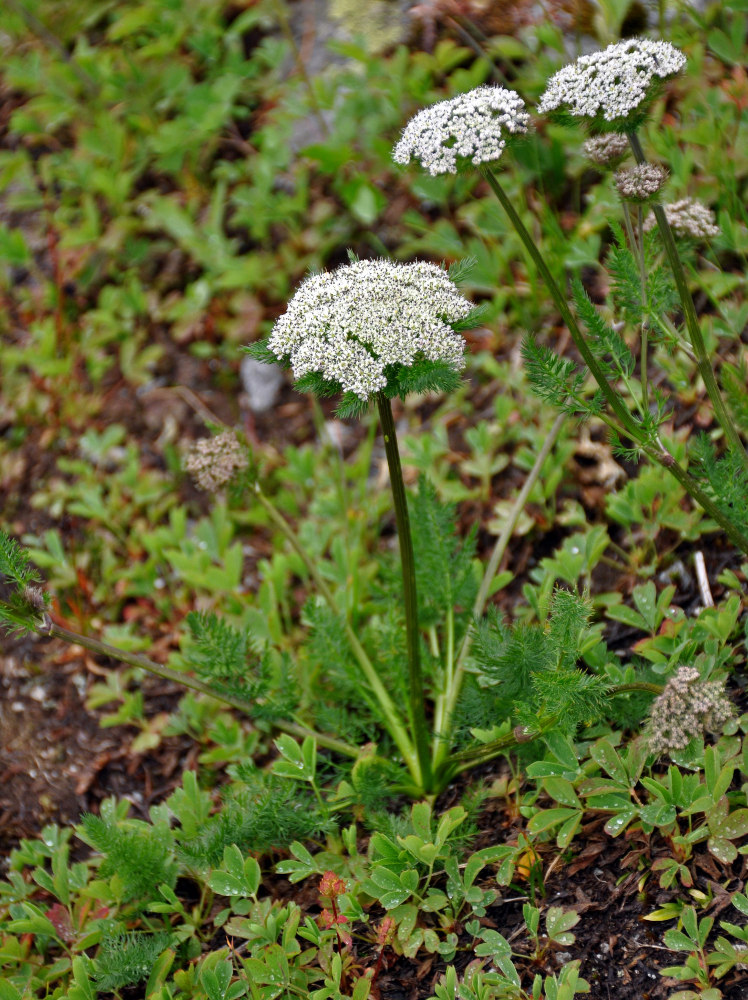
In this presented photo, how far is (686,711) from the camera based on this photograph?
6.95 ft

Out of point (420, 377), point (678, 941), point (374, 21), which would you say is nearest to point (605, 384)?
point (420, 377)

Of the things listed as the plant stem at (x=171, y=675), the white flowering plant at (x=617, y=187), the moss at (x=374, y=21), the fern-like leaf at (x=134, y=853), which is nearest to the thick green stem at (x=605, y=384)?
the white flowering plant at (x=617, y=187)

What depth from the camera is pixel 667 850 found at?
2.26m

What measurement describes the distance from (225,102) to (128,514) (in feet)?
7.87

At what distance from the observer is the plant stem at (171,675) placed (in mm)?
2283

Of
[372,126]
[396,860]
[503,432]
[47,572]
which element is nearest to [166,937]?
[396,860]

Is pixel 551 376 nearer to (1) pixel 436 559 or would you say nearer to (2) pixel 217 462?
(1) pixel 436 559

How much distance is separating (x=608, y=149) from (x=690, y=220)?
44 centimetres

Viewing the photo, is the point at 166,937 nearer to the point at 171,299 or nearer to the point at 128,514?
the point at 128,514

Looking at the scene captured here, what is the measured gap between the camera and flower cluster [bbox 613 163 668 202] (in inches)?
85.3

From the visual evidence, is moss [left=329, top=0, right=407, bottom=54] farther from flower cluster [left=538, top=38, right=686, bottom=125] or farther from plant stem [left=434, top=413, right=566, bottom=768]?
plant stem [left=434, top=413, right=566, bottom=768]

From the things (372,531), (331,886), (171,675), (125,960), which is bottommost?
(372,531)

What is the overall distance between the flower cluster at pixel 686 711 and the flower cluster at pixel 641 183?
1236mm

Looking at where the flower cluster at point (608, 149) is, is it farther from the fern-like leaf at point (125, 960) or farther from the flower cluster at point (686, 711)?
the fern-like leaf at point (125, 960)
